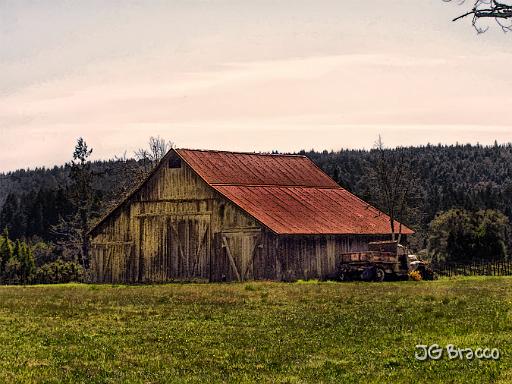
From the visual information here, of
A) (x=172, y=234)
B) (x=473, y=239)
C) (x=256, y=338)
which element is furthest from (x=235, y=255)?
(x=473, y=239)

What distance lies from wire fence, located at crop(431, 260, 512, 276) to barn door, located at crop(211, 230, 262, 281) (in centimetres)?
1545

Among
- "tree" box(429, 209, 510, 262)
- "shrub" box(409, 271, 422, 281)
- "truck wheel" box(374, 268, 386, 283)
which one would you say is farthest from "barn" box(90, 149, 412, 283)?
"tree" box(429, 209, 510, 262)

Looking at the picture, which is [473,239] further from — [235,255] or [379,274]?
[379,274]

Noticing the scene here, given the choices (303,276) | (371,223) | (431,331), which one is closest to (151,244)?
(303,276)

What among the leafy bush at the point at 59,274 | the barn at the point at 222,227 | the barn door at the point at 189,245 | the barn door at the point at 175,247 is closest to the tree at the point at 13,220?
the leafy bush at the point at 59,274

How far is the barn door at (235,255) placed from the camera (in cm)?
5609

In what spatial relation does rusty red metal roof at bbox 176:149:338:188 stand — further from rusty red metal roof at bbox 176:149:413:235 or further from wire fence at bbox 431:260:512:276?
wire fence at bbox 431:260:512:276

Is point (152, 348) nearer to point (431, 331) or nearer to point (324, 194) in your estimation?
point (431, 331)

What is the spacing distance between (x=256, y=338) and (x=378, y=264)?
1214 inches

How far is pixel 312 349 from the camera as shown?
66.1 feet

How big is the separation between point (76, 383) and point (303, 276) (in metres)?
40.7

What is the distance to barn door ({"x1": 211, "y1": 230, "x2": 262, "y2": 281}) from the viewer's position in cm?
5609

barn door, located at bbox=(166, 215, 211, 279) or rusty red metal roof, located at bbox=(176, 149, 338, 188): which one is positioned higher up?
rusty red metal roof, located at bbox=(176, 149, 338, 188)

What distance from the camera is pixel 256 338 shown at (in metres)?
22.1
